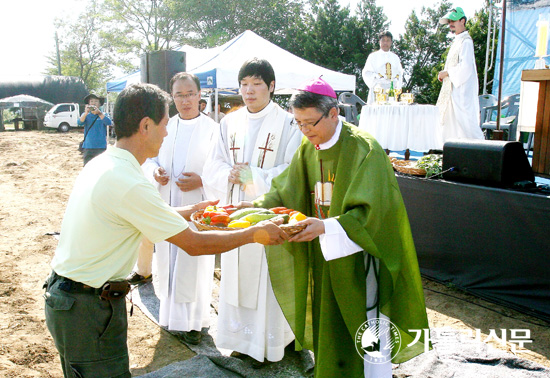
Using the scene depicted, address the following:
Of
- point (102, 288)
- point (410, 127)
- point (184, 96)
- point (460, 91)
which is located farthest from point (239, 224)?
point (460, 91)

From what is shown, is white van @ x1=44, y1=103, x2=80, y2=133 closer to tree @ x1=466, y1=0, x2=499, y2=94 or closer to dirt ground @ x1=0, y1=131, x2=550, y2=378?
dirt ground @ x1=0, y1=131, x2=550, y2=378

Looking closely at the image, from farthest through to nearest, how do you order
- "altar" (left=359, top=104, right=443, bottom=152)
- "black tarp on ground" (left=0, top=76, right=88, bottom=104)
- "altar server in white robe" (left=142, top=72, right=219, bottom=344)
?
"black tarp on ground" (left=0, top=76, right=88, bottom=104) < "altar" (left=359, top=104, right=443, bottom=152) < "altar server in white robe" (left=142, top=72, right=219, bottom=344)

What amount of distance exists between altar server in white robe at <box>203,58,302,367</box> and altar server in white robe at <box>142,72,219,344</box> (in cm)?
34

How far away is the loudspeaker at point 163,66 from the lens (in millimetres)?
4922

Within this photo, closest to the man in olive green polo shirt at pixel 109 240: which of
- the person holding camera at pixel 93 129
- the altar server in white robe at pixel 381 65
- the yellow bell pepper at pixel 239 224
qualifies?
the yellow bell pepper at pixel 239 224

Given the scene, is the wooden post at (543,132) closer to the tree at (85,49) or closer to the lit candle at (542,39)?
the lit candle at (542,39)

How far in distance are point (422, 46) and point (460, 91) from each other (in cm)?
2200

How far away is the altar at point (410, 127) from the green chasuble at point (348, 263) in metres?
4.56

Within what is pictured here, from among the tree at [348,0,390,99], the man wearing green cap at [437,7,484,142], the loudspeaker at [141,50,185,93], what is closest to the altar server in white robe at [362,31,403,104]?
the man wearing green cap at [437,7,484,142]

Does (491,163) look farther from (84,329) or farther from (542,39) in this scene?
(84,329)

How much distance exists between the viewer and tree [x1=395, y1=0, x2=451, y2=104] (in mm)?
26359

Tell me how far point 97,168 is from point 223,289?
5.85ft

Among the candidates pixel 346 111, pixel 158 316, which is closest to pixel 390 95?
pixel 346 111

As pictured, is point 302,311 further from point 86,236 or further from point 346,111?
point 346,111
